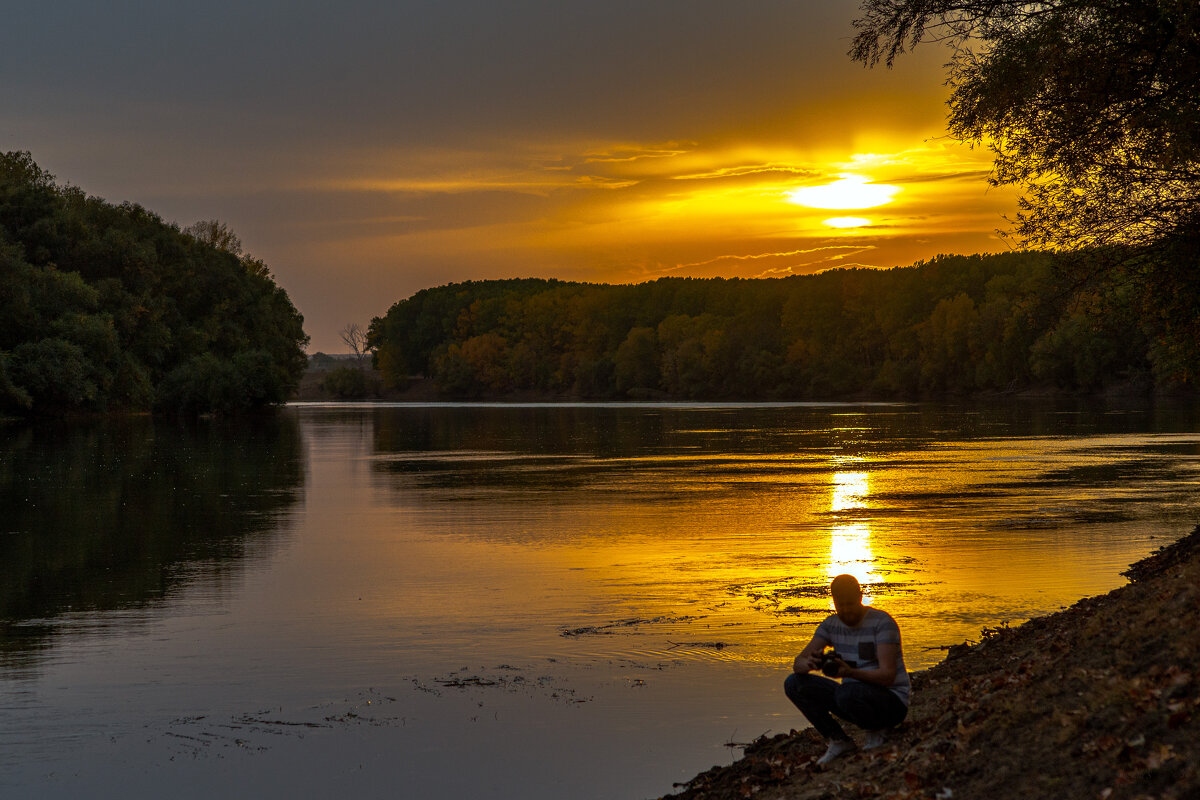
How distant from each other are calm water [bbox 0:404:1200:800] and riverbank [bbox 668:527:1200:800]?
1.23m

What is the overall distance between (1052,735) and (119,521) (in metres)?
22.4

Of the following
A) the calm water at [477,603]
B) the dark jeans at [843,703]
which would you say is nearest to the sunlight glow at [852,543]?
the calm water at [477,603]

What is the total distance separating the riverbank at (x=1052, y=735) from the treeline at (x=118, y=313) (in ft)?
247

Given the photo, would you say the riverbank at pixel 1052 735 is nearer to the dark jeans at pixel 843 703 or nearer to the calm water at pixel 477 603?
the dark jeans at pixel 843 703

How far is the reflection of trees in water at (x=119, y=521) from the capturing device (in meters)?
17.3

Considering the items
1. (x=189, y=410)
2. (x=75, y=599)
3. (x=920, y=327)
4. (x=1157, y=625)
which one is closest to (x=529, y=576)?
(x=75, y=599)

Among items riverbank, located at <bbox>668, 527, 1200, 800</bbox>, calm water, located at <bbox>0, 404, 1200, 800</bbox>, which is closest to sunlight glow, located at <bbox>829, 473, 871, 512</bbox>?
calm water, located at <bbox>0, 404, 1200, 800</bbox>

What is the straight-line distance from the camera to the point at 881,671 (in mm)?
8836

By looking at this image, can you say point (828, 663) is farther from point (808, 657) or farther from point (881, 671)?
point (881, 671)

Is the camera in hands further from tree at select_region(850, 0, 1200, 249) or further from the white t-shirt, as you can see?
tree at select_region(850, 0, 1200, 249)

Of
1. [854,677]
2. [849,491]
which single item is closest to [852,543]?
[849,491]

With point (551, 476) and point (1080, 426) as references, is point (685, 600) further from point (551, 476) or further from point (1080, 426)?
point (1080, 426)

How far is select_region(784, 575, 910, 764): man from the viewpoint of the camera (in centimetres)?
887

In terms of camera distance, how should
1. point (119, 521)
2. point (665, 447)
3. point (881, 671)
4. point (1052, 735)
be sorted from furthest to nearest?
point (665, 447), point (119, 521), point (881, 671), point (1052, 735)
